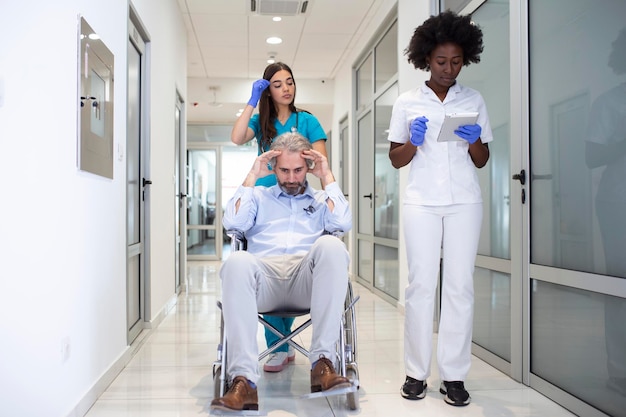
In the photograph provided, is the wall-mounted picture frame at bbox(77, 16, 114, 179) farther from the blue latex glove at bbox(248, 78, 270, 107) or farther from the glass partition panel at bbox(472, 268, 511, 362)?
the glass partition panel at bbox(472, 268, 511, 362)

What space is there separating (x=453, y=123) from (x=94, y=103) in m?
Answer: 1.59

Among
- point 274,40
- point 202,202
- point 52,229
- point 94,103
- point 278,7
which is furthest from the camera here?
point 202,202

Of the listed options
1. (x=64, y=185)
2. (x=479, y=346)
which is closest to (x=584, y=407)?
(x=479, y=346)

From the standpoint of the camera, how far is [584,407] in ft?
7.45

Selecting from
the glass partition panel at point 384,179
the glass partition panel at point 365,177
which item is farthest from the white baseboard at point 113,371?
the glass partition panel at point 365,177

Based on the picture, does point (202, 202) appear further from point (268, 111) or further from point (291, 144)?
point (291, 144)

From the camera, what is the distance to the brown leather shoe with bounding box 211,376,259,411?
205 centimetres

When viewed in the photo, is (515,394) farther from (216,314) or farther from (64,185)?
(216,314)

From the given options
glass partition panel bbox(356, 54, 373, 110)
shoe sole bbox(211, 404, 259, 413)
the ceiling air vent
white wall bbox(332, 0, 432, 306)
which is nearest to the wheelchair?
shoe sole bbox(211, 404, 259, 413)

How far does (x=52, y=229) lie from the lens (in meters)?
1.99

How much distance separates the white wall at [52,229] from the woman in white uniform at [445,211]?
4.59 feet

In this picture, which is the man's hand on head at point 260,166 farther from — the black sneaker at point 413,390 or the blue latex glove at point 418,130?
the black sneaker at point 413,390

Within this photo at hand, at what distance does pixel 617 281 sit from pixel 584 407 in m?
0.57

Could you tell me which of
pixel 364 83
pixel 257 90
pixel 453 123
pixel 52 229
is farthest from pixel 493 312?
pixel 364 83
